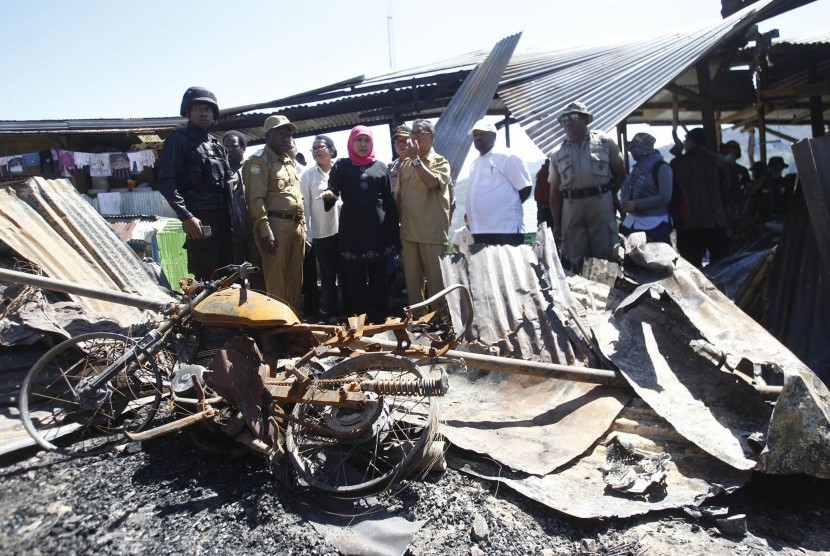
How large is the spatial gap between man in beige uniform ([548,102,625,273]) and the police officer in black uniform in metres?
3.24

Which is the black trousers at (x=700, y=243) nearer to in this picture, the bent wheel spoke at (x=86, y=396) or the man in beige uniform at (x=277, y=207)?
the man in beige uniform at (x=277, y=207)

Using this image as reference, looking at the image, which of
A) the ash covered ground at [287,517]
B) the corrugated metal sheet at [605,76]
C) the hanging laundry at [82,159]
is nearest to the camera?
the ash covered ground at [287,517]

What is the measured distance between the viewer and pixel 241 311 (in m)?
3.46

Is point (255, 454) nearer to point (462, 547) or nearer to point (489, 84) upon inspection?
point (462, 547)

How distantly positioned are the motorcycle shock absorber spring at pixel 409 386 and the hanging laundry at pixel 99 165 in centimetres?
1116

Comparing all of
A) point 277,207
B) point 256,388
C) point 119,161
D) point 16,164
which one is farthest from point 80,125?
point 256,388

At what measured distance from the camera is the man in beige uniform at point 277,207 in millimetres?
5430

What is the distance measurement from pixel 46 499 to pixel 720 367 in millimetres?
3715

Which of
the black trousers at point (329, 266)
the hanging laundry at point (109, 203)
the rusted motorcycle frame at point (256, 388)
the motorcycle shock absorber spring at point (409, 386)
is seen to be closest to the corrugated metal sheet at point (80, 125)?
the hanging laundry at point (109, 203)

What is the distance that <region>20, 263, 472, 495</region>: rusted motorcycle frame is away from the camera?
10.4 ft

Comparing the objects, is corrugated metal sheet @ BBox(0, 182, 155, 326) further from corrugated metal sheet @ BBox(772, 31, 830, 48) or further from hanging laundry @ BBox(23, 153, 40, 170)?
corrugated metal sheet @ BBox(772, 31, 830, 48)

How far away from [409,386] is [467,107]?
226 inches

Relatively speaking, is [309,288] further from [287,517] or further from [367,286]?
[287,517]

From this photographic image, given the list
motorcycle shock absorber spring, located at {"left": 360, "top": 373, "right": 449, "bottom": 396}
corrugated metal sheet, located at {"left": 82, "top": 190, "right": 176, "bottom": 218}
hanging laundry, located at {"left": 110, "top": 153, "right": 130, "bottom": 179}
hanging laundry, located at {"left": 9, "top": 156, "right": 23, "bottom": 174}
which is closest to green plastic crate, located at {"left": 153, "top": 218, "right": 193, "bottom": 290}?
corrugated metal sheet, located at {"left": 82, "top": 190, "right": 176, "bottom": 218}
